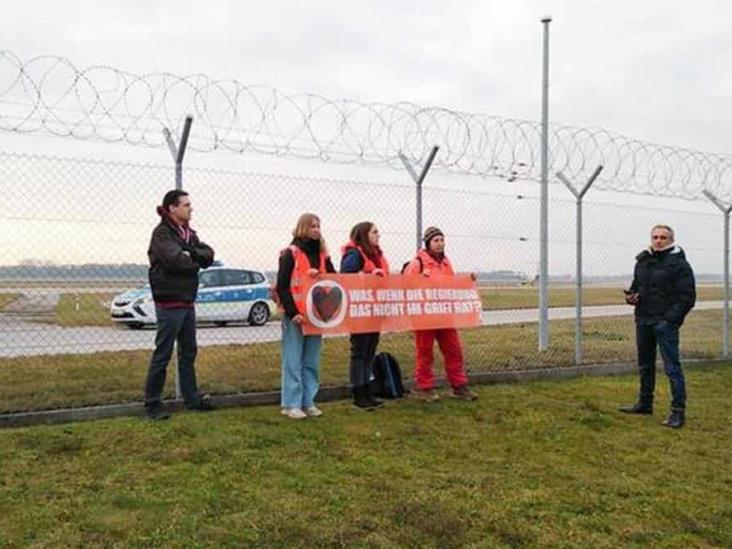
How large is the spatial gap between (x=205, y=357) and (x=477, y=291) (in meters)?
3.23

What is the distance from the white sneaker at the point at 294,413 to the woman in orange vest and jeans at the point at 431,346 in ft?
4.74

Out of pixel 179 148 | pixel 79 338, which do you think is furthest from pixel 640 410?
pixel 79 338

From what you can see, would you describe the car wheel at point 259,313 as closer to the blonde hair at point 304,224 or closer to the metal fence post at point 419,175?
the metal fence post at point 419,175

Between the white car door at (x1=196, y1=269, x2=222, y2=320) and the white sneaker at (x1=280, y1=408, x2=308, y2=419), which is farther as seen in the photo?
the white car door at (x1=196, y1=269, x2=222, y2=320)

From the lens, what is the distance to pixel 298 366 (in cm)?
660

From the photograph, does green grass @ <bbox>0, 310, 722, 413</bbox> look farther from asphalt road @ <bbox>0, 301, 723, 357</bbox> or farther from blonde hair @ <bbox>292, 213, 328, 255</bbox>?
blonde hair @ <bbox>292, 213, 328, 255</bbox>

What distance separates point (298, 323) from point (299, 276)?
0.43 metres

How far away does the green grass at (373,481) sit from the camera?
160 inches

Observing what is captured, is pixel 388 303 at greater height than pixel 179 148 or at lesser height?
lesser

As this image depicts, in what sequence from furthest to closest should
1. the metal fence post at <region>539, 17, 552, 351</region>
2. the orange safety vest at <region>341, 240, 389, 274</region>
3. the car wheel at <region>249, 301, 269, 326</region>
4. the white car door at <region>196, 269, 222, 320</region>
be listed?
the car wheel at <region>249, 301, 269, 326</region>, the white car door at <region>196, 269, 222, 320</region>, the metal fence post at <region>539, 17, 552, 351</region>, the orange safety vest at <region>341, 240, 389, 274</region>

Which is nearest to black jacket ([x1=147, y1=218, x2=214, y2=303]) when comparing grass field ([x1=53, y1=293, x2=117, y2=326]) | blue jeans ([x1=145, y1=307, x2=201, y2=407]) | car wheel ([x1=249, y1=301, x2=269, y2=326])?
blue jeans ([x1=145, y1=307, x2=201, y2=407])

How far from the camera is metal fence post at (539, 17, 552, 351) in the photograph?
10.5m

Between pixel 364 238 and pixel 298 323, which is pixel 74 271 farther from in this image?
pixel 364 238

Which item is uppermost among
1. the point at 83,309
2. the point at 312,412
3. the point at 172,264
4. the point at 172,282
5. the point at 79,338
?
the point at 172,264
